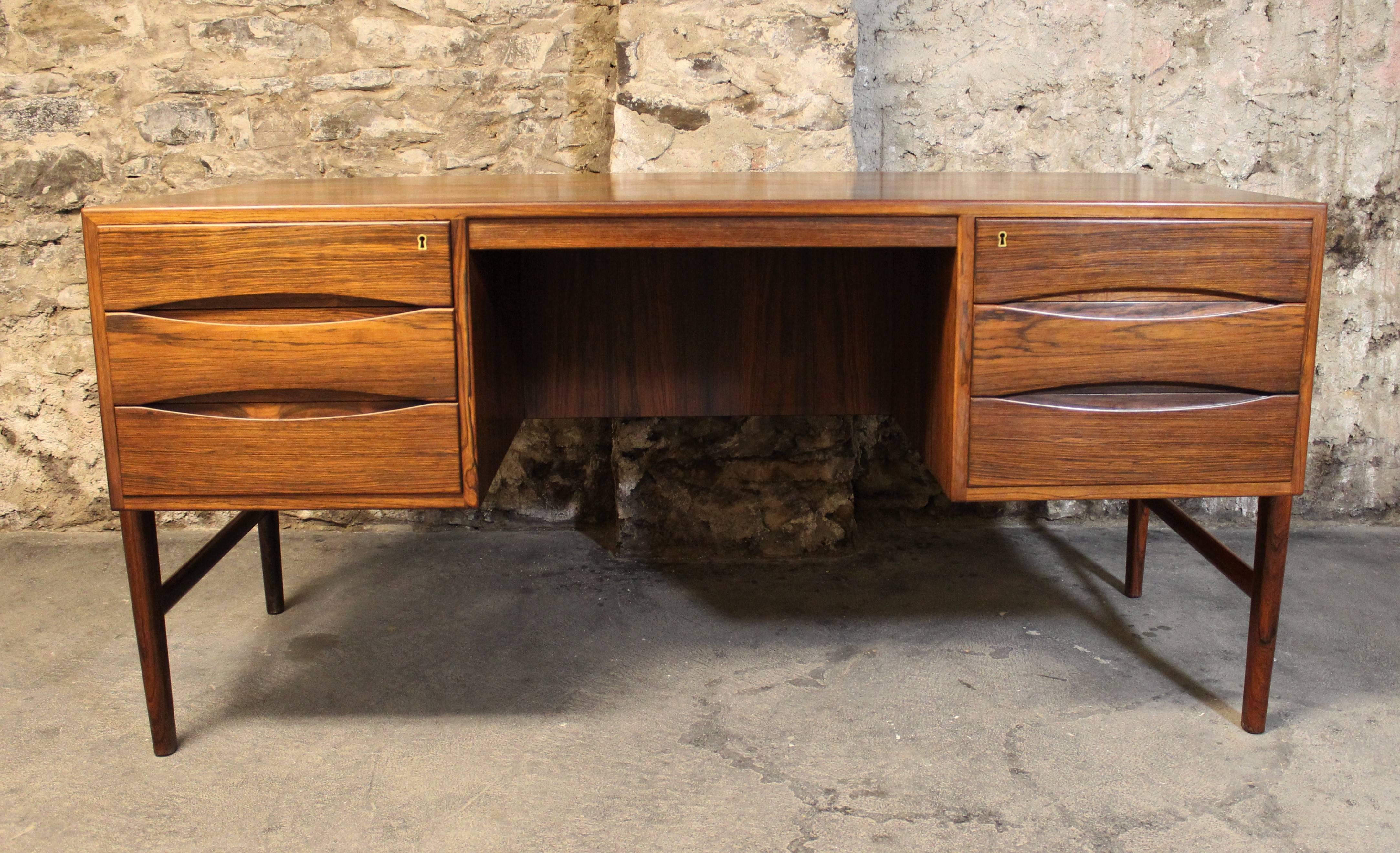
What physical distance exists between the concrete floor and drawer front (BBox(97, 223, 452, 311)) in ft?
2.59

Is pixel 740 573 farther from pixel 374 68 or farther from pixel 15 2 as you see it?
pixel 15 2

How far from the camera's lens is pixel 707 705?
2.05 meters

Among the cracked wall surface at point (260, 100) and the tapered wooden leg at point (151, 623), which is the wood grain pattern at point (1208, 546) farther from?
the tapered wooden leg at point (151, 623)

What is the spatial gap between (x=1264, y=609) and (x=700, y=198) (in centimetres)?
121

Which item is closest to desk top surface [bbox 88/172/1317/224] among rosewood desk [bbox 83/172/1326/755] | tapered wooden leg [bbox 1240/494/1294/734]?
rosewood desk [bbox 83/172/1326/755]

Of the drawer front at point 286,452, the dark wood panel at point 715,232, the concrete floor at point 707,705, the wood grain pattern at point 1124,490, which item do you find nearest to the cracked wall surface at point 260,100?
the concrete floor at point 707,705

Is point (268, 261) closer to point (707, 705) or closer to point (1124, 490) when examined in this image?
point (707, 705)

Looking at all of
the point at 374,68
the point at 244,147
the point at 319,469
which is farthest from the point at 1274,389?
the point at 244,147

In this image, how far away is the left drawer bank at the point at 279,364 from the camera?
5.47ft

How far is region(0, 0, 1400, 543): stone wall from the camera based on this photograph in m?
2.80

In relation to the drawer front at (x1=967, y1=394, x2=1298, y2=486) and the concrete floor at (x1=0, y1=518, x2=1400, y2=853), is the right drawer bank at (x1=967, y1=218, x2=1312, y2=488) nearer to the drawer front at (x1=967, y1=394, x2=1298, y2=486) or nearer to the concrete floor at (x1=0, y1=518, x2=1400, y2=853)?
the drawer front at (x1=967, y1=394, x2=1298, y2=486)

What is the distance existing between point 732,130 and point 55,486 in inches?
82.1

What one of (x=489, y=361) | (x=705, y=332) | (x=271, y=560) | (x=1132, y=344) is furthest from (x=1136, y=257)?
(x=271, y=560)

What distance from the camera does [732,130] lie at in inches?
102
